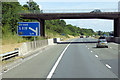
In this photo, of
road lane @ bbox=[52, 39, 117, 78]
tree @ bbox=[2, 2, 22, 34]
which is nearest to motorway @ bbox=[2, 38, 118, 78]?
road lane @ bbox=[52, 39, 117, 78]

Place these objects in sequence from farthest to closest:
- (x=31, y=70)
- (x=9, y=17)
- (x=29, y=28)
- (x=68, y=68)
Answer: (x=9, y=17)
(x=29, y=28)
(x=68, y=68)
(x=31, y=70)

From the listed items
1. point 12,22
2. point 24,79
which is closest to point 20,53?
point 24,79

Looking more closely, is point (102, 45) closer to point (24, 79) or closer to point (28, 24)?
point (28, 24)

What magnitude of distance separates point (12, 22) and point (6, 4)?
Answer: 417 centimetres

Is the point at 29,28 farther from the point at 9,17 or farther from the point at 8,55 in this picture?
the point at 8,55

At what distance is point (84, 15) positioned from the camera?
56875 mm

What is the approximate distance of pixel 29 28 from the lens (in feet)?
112

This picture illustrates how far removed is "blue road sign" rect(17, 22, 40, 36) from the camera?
111ft

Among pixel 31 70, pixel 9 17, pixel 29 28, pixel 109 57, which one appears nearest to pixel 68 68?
pixel 31 70

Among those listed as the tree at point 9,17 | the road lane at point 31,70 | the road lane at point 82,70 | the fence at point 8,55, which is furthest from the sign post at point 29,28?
the road lane at point 82,70

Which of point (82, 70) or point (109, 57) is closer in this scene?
point (82, 70)

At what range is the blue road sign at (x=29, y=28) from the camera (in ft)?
111

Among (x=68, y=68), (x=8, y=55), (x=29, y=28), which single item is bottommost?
(x=68, y=68)

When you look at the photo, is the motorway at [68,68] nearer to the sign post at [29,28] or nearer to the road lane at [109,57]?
the road lane at [109,57]
